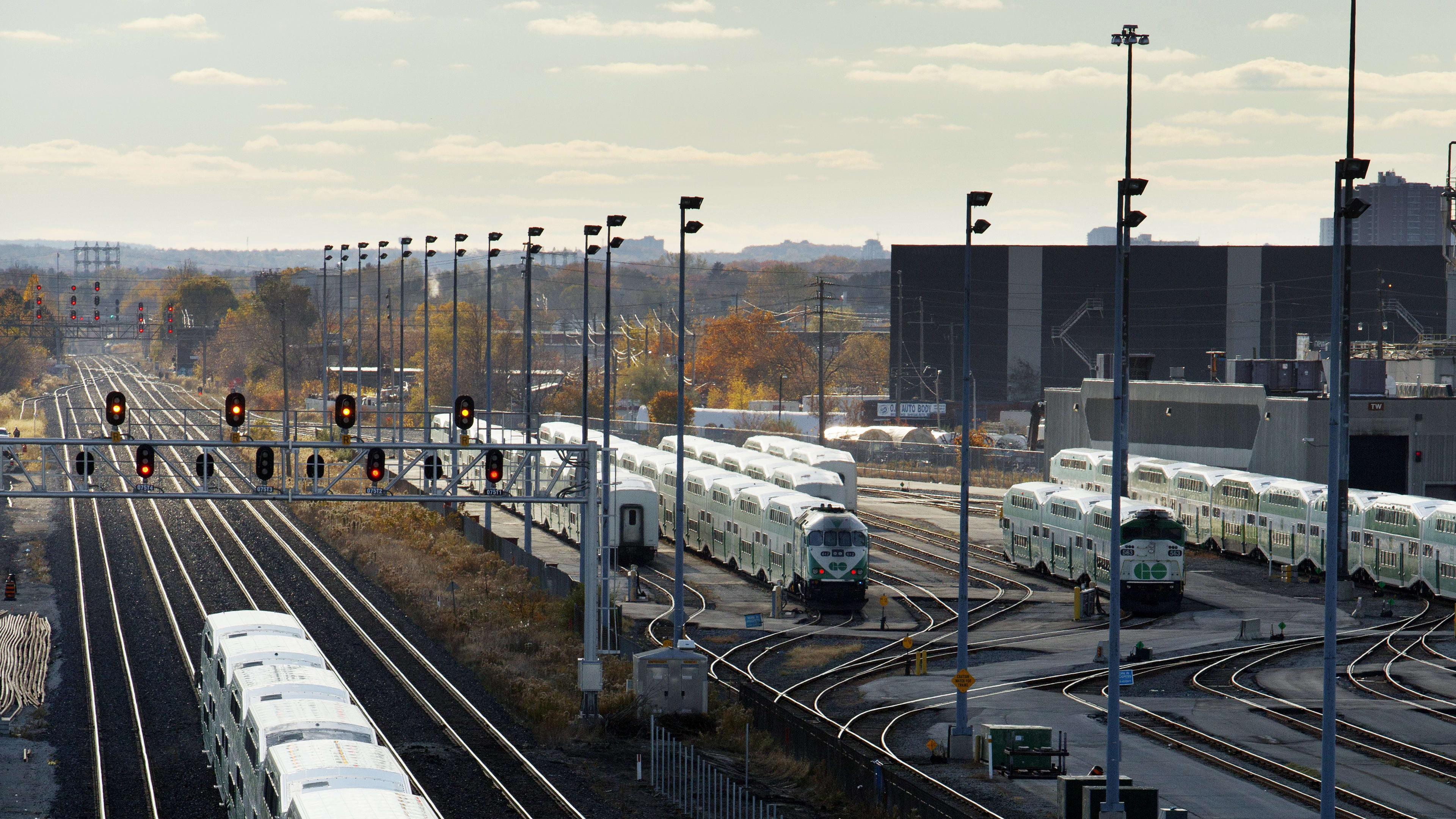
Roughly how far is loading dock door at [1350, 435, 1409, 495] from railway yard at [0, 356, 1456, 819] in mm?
7824

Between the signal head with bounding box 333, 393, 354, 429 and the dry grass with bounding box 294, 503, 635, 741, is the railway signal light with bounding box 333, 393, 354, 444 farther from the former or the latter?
the dry grass with bounding box 294, 503, 635, 741

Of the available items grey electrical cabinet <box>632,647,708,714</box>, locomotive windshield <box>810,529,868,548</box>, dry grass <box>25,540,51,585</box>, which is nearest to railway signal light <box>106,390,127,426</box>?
grey electrical cabinet <box>632,647,708,714</box>

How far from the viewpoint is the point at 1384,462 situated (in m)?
63.8

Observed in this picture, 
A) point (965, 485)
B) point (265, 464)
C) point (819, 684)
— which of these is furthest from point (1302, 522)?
point (265, 464)

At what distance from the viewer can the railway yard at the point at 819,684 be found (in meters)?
28.6

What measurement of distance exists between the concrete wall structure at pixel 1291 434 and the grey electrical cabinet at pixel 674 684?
117 feet

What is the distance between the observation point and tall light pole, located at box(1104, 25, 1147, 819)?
23094 millimetres

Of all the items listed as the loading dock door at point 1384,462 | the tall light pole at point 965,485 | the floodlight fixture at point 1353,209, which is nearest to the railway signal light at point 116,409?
the tall light pole at point 965,485

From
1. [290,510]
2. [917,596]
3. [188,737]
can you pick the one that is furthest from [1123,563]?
[290,510]

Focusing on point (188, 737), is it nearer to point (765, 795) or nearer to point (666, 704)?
point (666, 704)

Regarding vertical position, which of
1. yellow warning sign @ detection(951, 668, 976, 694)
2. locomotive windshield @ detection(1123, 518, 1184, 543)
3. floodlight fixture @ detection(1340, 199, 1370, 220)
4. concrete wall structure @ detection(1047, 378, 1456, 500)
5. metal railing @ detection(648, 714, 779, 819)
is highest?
floodlight fixture @ detection(1340, 199, 1370, 220)

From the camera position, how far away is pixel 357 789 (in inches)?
747

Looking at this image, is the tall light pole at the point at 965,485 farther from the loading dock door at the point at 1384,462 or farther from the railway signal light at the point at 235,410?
the loading dock door at the point at 1384,462

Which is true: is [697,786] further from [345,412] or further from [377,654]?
[377,654]
